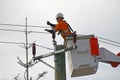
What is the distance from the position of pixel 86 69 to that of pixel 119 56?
5.33ft

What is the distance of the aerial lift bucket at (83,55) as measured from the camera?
11.2 metres

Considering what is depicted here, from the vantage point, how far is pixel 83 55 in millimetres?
11305

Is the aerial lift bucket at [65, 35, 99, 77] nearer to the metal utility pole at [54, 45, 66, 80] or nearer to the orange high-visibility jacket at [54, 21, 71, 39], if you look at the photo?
the metal utility pole at [54, 45, 66, 80]

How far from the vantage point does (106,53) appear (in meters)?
12.0

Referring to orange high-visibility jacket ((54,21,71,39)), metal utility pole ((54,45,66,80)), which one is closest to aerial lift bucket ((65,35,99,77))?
metal utility pole ((54,45,66,80))

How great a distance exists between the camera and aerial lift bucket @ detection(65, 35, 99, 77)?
11.2 metres

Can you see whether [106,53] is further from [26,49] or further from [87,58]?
[26,49]

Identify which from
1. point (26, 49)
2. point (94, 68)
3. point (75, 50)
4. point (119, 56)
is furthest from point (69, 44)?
point (26, 49)

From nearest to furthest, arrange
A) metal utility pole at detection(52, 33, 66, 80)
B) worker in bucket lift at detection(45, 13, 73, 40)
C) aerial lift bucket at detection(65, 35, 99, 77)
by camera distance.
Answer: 1. metal utility pole at detection(52, 33, 66, 80)
2. aerial lift bucket at detection(65, 35, 99, 77)
3. worker in bucket lift at detection(45, 13, 73, 40)

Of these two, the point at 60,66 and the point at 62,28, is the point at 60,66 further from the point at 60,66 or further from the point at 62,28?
the point at 62,28

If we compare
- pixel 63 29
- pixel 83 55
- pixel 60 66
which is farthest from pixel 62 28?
pixel 60 66

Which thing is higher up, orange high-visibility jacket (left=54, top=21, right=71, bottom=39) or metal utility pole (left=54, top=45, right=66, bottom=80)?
orange high-visibility jacket (left=54, top=21, right=71, bottom=39)

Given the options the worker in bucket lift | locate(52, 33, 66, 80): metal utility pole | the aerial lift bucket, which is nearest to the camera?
locate(52, 33, 66, 80): metal utility pole

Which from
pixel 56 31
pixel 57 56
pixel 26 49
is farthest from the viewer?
pixel 26 49
